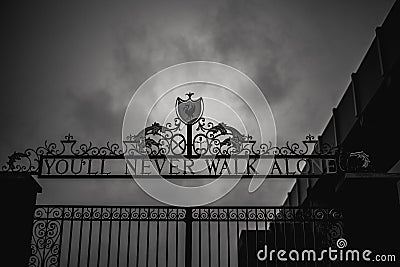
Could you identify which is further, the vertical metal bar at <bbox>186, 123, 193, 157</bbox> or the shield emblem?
the shield emblem

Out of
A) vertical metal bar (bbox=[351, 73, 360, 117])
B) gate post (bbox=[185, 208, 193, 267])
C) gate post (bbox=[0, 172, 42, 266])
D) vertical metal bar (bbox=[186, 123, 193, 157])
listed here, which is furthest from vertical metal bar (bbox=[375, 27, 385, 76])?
gate post (bbox=[0, 172, 42, 266])

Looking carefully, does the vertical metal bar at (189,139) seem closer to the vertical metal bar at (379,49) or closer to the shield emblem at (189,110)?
the shield emblem at (189,110)

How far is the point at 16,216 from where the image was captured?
795 cm

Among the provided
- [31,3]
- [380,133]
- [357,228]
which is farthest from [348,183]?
[31,3]

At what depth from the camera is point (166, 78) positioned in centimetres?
1123

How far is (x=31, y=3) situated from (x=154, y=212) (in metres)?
5.76

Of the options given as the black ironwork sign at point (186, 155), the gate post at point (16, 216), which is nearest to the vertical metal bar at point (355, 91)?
the black ironwork sign at point (186, 155)

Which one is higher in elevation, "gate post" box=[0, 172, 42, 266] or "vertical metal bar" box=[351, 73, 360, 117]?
"vertical metal bar" box=[351, 73, 360, 117]

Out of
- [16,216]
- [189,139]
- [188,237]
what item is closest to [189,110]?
[189,139]

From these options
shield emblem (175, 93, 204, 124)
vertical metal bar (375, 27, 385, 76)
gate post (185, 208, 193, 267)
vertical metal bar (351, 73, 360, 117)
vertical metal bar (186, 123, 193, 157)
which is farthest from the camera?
vertical metal bar (351, 73, 360, 117)

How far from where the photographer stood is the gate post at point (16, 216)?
7.80m

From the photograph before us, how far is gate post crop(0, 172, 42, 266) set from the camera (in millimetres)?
7805

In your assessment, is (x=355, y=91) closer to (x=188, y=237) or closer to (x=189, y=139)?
(x=189, y=139)

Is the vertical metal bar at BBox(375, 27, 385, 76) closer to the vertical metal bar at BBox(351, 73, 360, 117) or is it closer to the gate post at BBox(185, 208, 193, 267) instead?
the vertical metal bar at BBox(351, 73, 360, 117)
